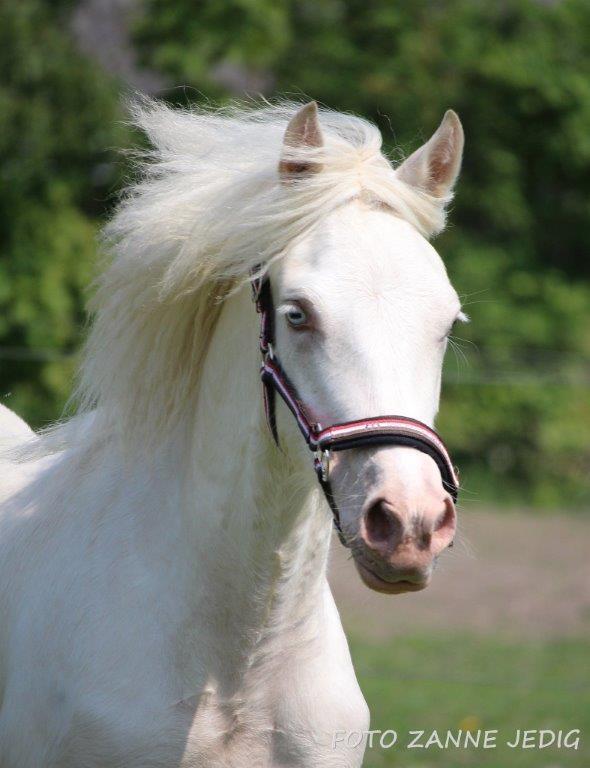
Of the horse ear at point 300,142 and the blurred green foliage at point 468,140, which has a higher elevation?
the horse ear at point 300,142

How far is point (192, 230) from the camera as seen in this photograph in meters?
2.38

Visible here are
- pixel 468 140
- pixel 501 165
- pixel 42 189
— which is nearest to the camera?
pixel 42 189

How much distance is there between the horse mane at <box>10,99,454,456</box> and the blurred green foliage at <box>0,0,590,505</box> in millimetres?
7998

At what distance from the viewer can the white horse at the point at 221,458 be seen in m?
2.10

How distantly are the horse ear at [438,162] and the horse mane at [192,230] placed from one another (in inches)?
1.5

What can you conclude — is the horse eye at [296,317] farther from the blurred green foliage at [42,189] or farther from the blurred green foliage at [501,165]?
the blurred green foliage at [501,165]

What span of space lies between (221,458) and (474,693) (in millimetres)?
4290

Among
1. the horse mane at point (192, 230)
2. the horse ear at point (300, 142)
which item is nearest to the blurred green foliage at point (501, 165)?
the horse mane at point (192, 230)

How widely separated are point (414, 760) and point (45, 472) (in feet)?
8.87

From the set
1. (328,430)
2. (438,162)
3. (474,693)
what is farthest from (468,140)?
(328,430)

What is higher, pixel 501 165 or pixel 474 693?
pixel 474 693

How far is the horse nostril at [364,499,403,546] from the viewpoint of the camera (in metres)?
1.89

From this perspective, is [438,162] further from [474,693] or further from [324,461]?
[474,693]

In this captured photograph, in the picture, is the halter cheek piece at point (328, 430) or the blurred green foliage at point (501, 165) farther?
the blurred green foliage at point (501, 165)
